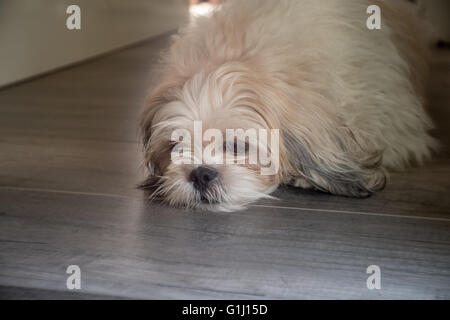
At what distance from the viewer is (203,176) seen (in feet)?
5.77

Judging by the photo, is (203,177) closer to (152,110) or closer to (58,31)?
(152,110)

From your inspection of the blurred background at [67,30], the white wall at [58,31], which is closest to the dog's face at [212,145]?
the blurred background at [67,30]

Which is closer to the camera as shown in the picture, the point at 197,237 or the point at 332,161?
the point at 197,237

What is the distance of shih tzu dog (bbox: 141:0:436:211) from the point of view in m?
1.72

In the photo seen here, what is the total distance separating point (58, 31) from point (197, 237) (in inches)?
105

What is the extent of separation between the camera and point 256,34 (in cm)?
183

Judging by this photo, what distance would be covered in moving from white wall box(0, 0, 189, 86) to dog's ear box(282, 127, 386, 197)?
2111mm

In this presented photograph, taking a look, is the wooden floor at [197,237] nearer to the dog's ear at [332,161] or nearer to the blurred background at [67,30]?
the dog's ear at [332,161]

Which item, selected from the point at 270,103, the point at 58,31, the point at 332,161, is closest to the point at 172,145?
the point at 270,103

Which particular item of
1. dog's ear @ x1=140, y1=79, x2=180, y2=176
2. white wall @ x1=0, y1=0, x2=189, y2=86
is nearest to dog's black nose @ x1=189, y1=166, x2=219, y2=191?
dog's ear @ x1=140, y1=79, x2=180, y2=176

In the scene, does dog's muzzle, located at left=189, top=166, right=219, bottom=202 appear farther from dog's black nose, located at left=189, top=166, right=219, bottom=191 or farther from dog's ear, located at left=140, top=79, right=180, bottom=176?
dog's ear, located at left=140, top=79, right=180, bottom=176

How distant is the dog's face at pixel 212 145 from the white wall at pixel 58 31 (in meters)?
1.91

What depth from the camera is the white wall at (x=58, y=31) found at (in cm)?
347
